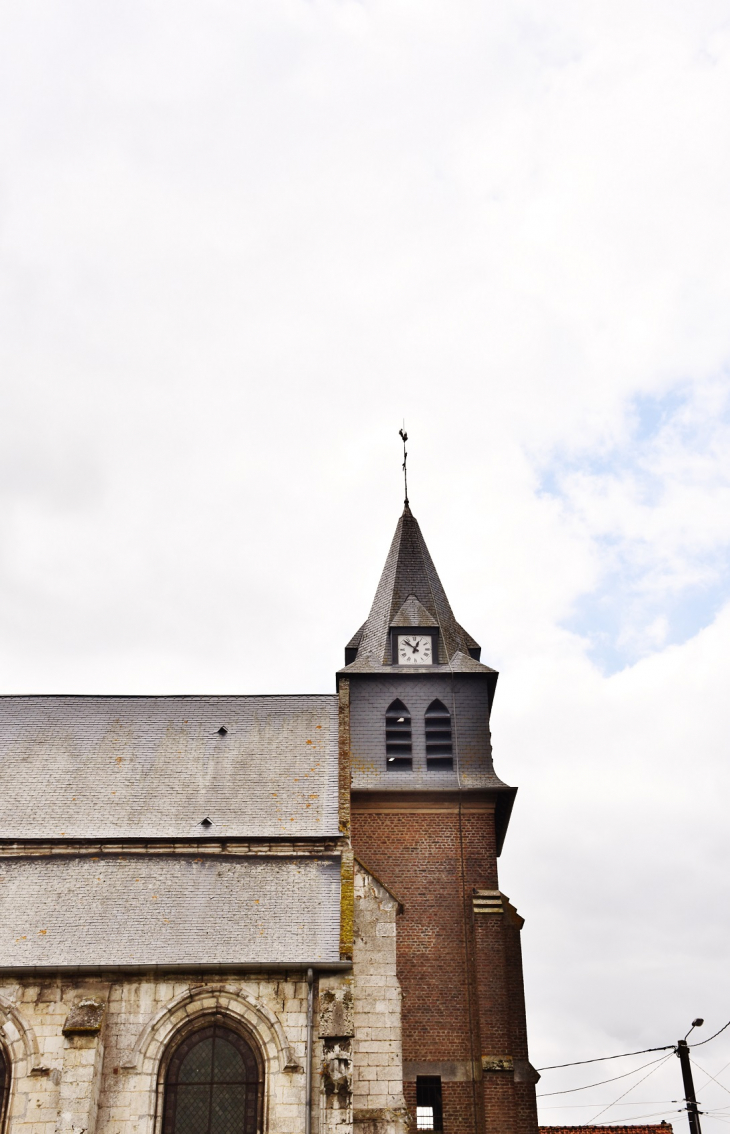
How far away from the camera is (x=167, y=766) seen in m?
20.5

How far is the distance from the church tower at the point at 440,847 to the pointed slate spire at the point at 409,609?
5cm

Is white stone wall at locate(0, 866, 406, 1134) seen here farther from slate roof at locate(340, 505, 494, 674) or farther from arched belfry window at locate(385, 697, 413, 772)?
slate roof at locate(340, 505, 494, 674)

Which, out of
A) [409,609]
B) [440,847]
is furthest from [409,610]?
[440,847]

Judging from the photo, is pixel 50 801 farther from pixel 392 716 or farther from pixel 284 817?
pixel 392 716

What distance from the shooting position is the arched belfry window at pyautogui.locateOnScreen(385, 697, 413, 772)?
22.6 m

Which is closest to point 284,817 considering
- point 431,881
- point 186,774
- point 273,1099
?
point 186,774

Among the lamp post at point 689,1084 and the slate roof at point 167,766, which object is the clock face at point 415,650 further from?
the lamp post at point 689,1084

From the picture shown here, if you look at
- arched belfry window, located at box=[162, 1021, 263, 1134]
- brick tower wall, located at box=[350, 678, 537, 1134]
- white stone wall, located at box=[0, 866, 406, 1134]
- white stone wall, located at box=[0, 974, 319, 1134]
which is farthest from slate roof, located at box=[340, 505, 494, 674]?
arched belfry window, located at box=[162, 1021, 263, 1134]

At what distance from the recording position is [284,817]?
62.6 feet

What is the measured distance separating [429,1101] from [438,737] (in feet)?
22.6

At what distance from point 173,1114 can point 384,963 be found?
3751 millimetres

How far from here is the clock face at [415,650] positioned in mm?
24297

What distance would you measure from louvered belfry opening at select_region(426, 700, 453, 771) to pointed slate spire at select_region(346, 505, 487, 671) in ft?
3.49

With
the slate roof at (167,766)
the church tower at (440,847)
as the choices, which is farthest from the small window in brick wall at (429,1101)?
the slate roof at (167,766)
